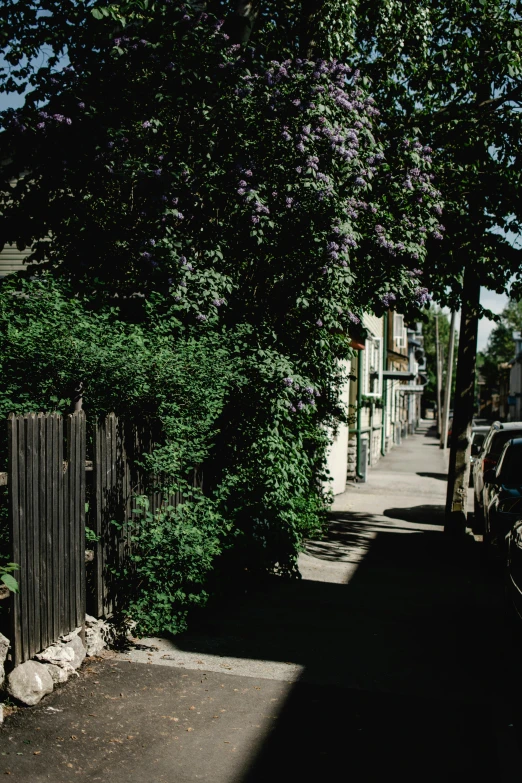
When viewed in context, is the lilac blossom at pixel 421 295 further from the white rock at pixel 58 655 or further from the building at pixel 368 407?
the white rock at pixel 58 655

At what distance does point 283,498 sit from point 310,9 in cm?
673

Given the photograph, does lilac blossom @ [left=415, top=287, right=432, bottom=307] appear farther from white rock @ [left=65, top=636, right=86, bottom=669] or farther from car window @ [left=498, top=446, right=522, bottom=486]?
white rock @ [left=65, top=636, right=86, bottom=669]

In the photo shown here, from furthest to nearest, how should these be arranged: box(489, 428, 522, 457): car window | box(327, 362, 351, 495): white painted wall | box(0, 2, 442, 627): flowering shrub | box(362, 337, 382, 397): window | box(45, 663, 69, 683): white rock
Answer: box(362, 337, 382, 397): window < box(327, 362, 351, 495): white painted wall < box(489, 428, 522, 457): car window < box(0, 2, 442, 627): flowering shrub < box(45, 663, 69, 683): white rock

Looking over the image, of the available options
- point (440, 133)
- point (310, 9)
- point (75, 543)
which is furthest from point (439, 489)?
point (75, 543)

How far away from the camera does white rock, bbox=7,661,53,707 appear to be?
5.05 m

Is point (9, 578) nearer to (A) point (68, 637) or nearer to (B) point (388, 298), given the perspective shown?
(A) point (68, 637)

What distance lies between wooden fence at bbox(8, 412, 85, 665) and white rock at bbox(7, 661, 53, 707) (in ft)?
0.26

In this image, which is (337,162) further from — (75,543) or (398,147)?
(75,543)

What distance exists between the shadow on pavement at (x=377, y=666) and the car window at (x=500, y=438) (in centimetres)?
351

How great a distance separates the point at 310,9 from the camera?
10680 mm

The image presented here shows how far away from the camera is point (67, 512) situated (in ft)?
19.0

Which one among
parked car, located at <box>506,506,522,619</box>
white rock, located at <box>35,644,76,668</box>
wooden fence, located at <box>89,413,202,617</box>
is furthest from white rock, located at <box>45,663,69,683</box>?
parked car, located at <box>506,506,522,619</box>

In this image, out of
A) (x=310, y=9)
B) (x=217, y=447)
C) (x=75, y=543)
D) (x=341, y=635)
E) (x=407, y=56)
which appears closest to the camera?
(x=75, y=543)

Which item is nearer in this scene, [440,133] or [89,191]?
[89,191]
